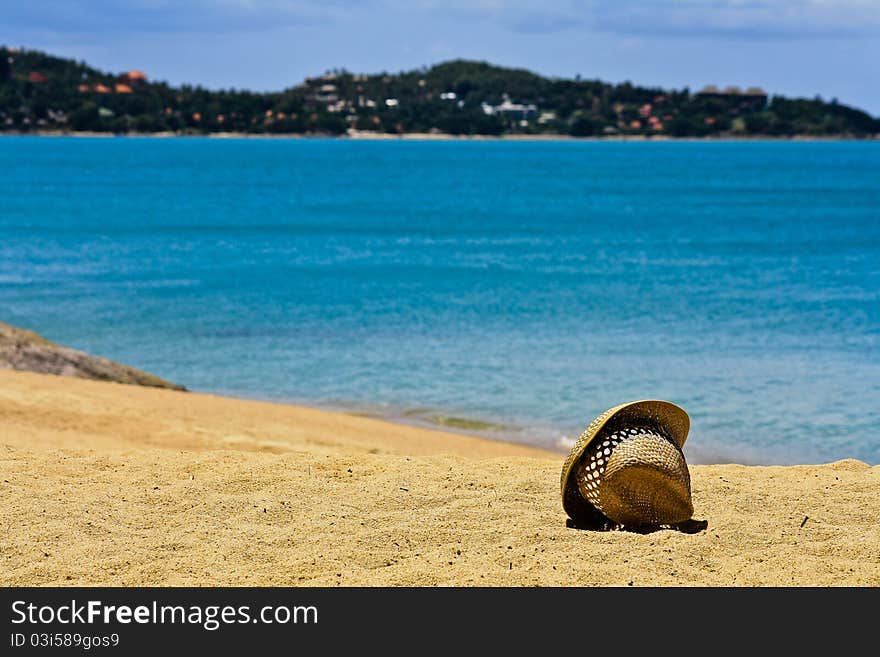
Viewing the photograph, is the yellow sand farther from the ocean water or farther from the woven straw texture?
the ocean water

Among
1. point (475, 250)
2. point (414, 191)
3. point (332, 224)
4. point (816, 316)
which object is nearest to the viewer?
point (816, 316)

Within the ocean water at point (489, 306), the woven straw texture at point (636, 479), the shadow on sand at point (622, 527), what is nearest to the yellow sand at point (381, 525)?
the shadow on sand at point (622, 527)

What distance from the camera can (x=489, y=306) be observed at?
90.1ft

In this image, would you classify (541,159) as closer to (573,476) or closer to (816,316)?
(816,316)

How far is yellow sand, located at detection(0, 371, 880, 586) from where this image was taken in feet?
21.4

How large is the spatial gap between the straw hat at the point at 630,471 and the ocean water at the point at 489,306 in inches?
280

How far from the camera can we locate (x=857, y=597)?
6.09 metres

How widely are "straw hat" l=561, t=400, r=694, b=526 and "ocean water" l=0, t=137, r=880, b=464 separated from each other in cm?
712

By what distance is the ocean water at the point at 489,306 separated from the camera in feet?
55.5

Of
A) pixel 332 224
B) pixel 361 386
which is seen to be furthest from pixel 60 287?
pixel 332 224

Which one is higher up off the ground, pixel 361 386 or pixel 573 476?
pixel 573 476

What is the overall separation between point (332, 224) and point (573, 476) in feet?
164

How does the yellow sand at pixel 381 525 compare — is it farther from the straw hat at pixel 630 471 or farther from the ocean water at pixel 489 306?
the ocean water at pixel 489 306

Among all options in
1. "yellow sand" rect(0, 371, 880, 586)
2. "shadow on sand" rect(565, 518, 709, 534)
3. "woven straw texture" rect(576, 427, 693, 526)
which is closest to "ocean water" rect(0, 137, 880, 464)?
"yellow sand" rect(0, 371, 880, 586)
